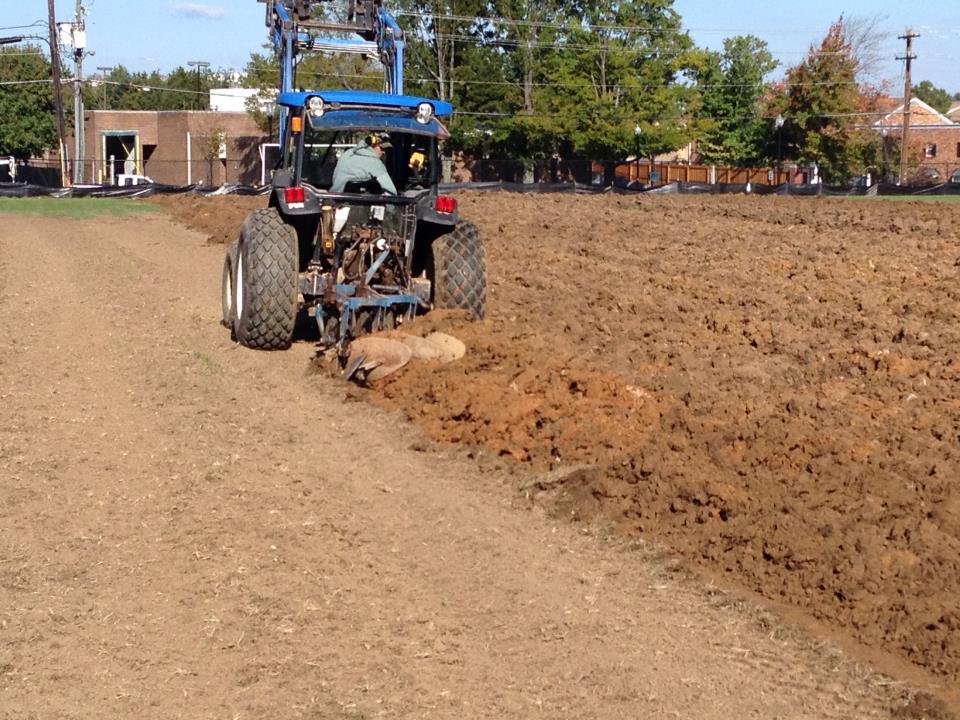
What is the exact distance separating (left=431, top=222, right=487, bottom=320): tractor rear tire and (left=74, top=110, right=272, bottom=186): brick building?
5693 centimetres

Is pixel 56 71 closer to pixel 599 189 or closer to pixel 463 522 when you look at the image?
pixel 599 189

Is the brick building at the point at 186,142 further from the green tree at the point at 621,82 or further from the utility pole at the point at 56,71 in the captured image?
the green tree at the point at 621,82

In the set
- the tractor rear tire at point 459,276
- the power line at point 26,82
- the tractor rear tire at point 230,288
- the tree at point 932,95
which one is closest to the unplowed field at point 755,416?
the tractor rear tire at point 459,276

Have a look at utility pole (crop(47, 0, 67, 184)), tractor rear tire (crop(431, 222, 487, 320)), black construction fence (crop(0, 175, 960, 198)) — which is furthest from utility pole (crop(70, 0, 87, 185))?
tractor rear tire (crop(431, 222, 487, 320))

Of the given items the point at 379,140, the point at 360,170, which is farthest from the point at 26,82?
the point at 360,170

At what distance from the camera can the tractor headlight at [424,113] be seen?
432 inches

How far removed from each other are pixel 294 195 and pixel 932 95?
176692 millimetres

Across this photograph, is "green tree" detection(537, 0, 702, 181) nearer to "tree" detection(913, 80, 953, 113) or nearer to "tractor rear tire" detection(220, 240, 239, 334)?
"tractor rear tire" detection(220, 240, 239, 334)

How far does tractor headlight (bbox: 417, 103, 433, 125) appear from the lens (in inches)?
432

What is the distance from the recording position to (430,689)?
4.80 m

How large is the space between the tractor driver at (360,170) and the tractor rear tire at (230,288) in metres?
1.27

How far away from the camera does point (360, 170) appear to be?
11.0 m

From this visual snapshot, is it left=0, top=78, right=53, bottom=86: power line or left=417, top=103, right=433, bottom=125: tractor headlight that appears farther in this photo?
left=0, top=78, right=53, bottom=86: power line

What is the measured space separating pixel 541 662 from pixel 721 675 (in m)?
0.71
